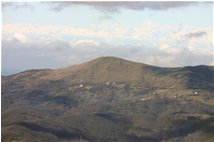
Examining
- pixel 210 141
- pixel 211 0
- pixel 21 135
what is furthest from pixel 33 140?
pixel 211 0

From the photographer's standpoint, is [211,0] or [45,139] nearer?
[211,0]

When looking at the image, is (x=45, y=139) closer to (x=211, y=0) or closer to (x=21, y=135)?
(x=21, y=135)

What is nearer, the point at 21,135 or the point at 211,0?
the point at 211,0

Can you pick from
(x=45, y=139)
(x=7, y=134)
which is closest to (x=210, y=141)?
(x=45, y=139)

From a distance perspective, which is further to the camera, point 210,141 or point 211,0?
point 210,141

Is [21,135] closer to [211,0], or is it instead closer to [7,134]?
[7,134]

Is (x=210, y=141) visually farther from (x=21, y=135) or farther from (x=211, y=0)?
(x=211, y=0)

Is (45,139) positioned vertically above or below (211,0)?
below

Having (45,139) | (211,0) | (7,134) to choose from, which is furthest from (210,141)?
(211,0)
